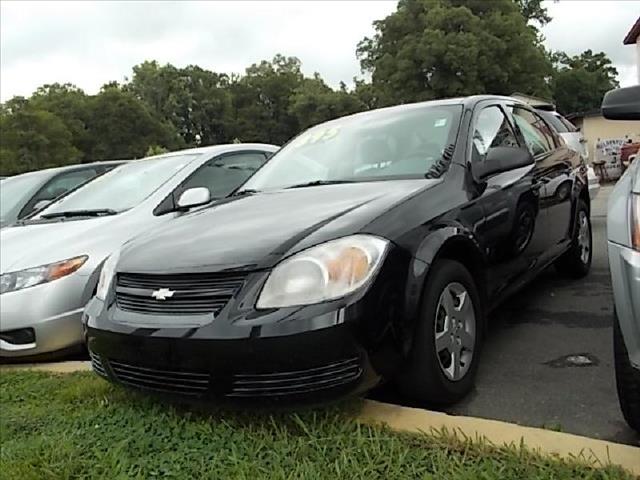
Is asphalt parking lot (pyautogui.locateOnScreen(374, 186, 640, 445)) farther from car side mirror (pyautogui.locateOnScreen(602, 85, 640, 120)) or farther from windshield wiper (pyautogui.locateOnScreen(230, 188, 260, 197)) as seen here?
windshield wiper (pyautogui.locateOnScreen(230, 188, 260, 197))

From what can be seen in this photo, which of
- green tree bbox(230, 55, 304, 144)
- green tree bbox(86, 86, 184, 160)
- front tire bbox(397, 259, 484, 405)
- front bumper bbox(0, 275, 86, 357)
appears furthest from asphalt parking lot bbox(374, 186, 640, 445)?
green tree bbox(230, 55, 304, 144)

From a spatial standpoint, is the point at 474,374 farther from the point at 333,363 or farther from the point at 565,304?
the point at 565,304

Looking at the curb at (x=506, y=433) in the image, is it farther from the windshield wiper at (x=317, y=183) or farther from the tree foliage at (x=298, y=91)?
the tree foliage at (x=298, y=91)

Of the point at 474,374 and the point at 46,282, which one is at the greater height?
the point at 46,282

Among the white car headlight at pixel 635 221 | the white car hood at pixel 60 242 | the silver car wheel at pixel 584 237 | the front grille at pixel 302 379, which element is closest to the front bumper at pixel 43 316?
the white car hood at pixel 60 242

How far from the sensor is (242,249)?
250 cm

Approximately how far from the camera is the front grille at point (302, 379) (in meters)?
2.30

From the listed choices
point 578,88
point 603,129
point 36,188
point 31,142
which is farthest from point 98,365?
point 578,88

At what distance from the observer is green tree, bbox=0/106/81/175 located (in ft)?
120

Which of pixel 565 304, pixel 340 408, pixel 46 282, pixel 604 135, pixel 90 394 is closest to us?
pixel 340 408

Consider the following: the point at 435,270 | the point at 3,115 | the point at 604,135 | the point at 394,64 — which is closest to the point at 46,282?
the point at 435,270

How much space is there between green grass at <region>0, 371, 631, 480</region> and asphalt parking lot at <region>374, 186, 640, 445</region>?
0.41m

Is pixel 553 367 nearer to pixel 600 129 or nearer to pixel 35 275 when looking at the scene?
pixel 35 275

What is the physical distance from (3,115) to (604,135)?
35336 mm
